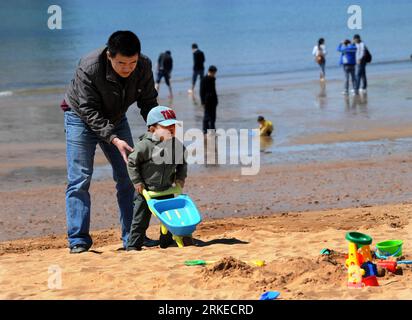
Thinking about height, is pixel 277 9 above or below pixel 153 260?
above

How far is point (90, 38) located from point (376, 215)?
48911 millimetres

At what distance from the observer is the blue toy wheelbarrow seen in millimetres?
7301

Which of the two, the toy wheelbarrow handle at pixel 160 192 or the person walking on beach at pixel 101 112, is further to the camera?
the toy wheelbarrow handle at pixel 160 192

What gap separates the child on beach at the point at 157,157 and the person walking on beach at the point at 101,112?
13cm

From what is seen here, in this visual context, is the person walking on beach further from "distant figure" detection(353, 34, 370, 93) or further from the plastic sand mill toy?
"distant figure" detection(353, 34, 370, 93)

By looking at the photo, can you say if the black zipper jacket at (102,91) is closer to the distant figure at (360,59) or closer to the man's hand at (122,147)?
the man's hand at (122,147)

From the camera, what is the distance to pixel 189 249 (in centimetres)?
736

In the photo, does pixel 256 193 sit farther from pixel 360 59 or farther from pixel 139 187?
pixel 360 59

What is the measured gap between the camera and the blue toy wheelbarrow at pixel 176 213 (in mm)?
7301

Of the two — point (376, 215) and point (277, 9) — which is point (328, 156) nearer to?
point (376, 215)

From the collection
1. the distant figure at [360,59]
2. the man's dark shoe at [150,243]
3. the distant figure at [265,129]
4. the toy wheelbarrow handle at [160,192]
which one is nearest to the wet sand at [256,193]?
Result: the man's dark shoe at [150,243]

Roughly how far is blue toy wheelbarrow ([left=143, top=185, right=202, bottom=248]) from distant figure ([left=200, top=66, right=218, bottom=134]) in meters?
9.36
